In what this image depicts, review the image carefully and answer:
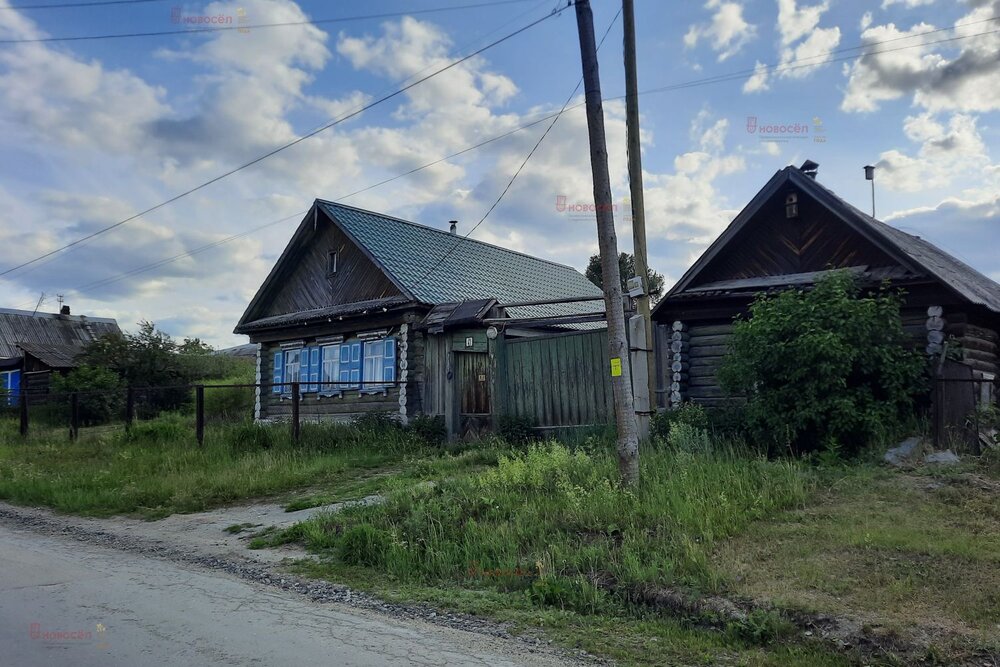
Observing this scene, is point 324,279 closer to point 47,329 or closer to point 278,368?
point 278,368

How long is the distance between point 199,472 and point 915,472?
10.4 meters

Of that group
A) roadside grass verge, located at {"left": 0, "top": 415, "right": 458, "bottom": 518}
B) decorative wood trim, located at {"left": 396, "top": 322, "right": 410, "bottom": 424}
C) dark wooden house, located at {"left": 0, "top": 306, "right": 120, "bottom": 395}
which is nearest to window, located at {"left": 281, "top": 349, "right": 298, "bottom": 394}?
decorative wood trim, located at {"left": 396, "top": 322, "right": 410, "bottom": 424}

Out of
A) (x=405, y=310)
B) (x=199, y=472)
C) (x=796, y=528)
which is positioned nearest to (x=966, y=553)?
(x=796, y=528)

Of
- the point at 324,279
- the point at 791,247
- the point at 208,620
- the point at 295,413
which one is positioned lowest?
the point at 208,620

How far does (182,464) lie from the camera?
42.5 ft

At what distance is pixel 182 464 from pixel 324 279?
821 cm

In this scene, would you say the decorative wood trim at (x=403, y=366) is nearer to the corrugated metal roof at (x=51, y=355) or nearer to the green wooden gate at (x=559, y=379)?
the green wooden gate at (x=559, y=379)

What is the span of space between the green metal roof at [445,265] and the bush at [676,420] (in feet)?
22.1

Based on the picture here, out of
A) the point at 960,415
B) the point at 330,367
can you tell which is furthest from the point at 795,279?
the point at 330,367

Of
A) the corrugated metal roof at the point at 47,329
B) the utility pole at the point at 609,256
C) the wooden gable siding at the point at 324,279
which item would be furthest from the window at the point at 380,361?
the corrugated metal roof at the point at 47,329

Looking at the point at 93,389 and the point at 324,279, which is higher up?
the point at 324,279

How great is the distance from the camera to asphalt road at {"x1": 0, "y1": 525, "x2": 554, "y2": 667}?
4.47 m

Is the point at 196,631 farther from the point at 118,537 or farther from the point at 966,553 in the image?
the point at 966,553

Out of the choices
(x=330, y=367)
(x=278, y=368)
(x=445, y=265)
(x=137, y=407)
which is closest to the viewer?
(x=330, y=367)
